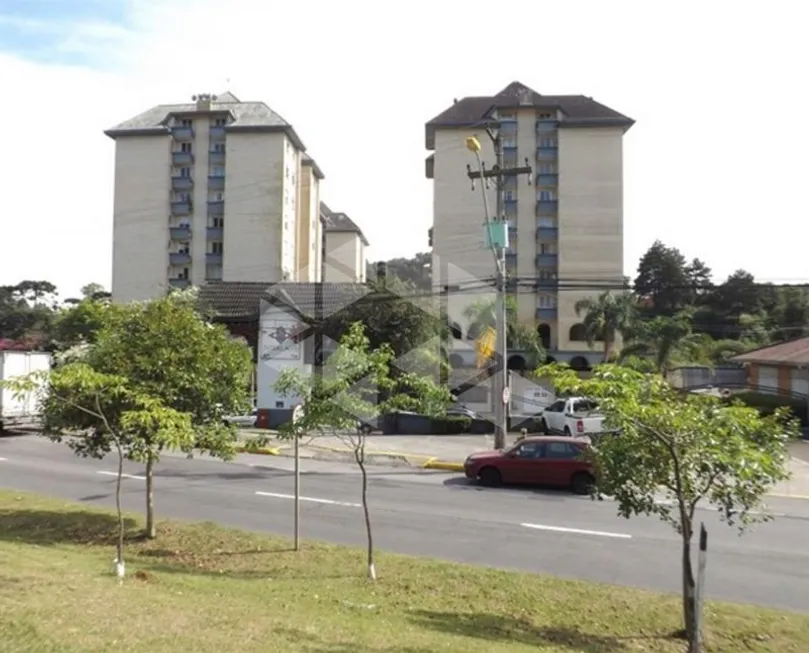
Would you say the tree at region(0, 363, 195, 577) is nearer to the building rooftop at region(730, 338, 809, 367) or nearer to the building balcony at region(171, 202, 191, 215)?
the building rooftop at region(730, 338, 809, 367)

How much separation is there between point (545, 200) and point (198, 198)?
95.7 ft

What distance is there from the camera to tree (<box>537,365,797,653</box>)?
6.41 m

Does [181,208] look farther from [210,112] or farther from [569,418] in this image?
[569,418]

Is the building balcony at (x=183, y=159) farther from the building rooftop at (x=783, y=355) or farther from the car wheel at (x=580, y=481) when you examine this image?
the car wheel at (x=580, y=481)

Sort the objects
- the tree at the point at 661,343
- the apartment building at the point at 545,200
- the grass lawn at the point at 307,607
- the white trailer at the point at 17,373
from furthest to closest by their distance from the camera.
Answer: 1. the apartment building at the point at 545,200
2. the tree at the point at 661,343
3. the white trailer at the point at 17,373
4. the grass lawn at the point at 307,607

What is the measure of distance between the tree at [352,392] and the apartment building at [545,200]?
142 ft

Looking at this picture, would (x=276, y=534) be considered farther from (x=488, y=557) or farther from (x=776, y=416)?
(x=776, y=416)

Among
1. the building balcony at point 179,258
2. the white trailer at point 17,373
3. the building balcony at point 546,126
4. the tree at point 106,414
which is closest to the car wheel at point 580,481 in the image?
the tree at point 106,414

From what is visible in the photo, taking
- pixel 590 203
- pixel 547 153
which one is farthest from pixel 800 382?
pixel 547 153

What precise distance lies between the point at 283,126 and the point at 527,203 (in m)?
21.3

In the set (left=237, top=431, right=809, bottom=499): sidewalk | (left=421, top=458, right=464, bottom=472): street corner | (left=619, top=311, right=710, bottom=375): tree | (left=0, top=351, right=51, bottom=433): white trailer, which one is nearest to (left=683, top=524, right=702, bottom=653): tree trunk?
(left=237, top=431, right=809, bottom=499): sidewalk

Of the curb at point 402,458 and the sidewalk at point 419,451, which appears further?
the curb at point 402,458

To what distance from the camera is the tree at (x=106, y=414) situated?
832 centimetres

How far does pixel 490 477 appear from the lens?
674 inches
